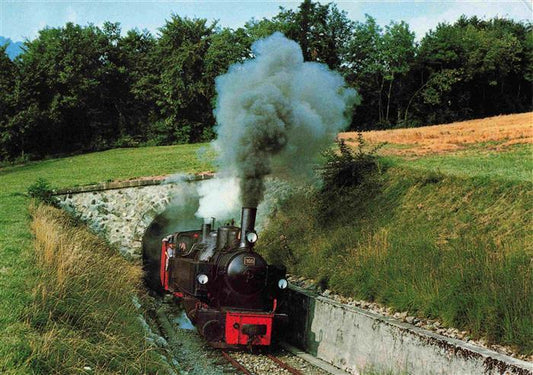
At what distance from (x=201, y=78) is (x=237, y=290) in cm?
3726

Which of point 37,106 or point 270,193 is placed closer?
point 270,193

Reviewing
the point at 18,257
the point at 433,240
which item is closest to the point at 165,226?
the point at 433,240

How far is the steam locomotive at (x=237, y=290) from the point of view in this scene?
1205 cm

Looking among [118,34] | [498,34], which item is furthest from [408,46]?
[118,34]

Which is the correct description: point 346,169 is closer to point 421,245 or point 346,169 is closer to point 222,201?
point 222,201

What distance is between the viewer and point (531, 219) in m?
12.2

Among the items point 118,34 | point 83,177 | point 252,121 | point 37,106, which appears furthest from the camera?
point 118,34

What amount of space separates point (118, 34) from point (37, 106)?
13201 millimetres

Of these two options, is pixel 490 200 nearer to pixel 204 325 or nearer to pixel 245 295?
pixel 245 295

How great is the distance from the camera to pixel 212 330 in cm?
1219

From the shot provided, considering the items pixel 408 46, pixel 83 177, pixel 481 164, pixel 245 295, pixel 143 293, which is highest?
pixel 408 46

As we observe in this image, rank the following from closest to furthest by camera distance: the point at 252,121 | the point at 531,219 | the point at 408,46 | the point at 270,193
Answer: the point at 531,219 → the point at 252,121 → the point at 270,193 → the point at 408,46

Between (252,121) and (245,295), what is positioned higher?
(252,121)

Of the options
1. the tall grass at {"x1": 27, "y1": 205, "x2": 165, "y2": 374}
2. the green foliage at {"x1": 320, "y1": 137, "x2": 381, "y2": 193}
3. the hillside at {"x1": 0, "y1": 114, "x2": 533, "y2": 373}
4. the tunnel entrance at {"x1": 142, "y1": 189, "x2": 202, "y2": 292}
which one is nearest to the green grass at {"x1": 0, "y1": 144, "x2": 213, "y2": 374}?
the hillside at {"x1": 0, "y1": 114, "x2": 533, "y2": 373}
